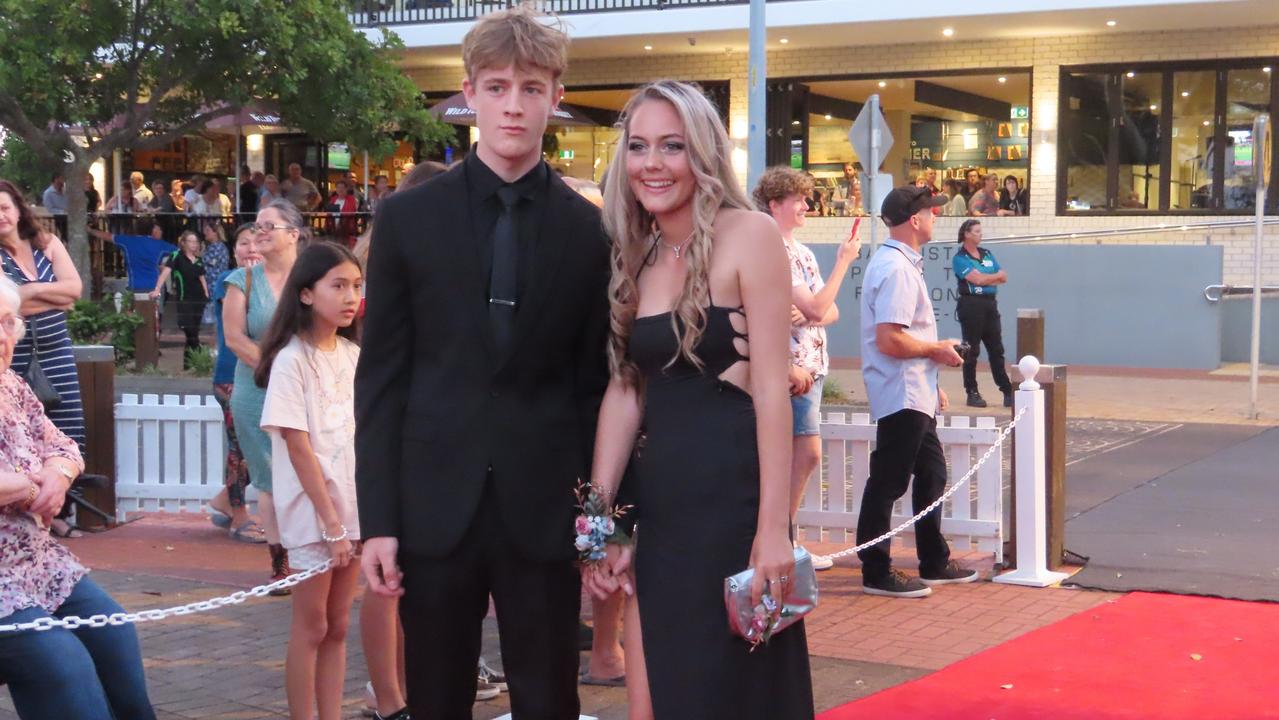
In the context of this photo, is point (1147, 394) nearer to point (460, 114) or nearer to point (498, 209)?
point (460, 114)

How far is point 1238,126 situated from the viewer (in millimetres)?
20625

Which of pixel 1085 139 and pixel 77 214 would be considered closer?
pixel 77 214

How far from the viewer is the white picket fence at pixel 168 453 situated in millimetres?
9172

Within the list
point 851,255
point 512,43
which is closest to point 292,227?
point 851,255

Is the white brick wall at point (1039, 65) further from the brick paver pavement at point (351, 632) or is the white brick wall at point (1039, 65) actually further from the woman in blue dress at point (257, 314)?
the woman in blue dress at point (257, 314)

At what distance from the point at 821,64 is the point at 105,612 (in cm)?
2039

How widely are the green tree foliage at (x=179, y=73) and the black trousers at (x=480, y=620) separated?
15297 mm

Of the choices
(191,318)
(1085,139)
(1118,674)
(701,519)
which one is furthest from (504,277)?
(1085,139)

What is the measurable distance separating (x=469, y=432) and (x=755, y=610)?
779 mm

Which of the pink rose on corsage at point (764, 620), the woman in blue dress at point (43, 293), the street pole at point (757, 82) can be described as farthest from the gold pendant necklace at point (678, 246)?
the street pole at point (757, 82)

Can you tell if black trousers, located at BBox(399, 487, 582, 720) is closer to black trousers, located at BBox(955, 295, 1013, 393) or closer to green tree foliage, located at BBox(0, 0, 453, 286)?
black trousers, located at BBox(955, 295, 1013, 393)

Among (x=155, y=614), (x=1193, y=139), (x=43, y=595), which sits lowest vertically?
(x=155, y=614)

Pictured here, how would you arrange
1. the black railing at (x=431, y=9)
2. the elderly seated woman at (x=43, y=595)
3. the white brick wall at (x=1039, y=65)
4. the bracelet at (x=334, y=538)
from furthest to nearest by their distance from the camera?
the black railing at (x=431, y=9)
the white brick wall at (x=1039, y=65)
the bracelet at (x=334, y=538)
the elderly seated woman at (x=43, y=595)

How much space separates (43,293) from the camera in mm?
7348
